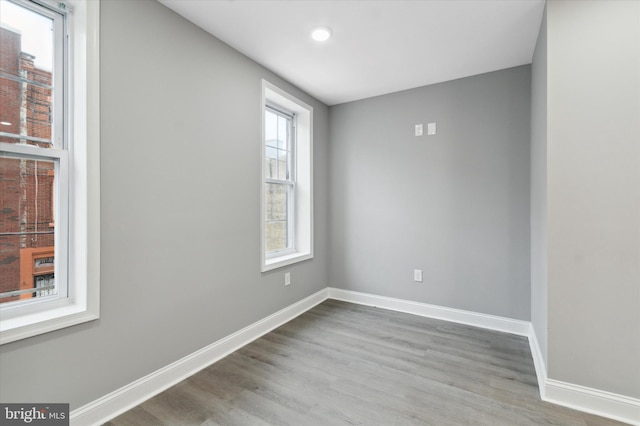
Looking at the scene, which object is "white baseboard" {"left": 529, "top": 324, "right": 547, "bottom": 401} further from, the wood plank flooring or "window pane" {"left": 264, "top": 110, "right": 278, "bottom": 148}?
"window pane" {"left": 264, "top": 110, "right": 278, "bottom": 148}

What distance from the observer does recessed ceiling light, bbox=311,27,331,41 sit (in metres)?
2.23

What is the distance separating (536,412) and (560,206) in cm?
125

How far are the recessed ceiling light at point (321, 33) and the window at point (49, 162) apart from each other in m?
1.39

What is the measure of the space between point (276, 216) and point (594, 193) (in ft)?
9.08

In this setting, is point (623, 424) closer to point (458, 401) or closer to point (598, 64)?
point (458, 401)

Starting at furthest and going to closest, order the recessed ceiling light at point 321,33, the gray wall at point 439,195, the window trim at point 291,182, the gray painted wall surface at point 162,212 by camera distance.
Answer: the window trim at point 291,182
the gray wall at point 439,195
the recessed ceiling light at point 321,33
the gray painted wall surface at point 162,212

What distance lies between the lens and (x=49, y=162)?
158 cm

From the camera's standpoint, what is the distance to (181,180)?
210 centimetres

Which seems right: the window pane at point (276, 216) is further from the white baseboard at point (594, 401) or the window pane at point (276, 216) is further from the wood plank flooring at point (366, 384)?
the white baseboard at point (594, 401)

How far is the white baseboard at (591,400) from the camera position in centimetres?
166

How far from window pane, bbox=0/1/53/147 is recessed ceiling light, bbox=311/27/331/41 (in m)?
1.62

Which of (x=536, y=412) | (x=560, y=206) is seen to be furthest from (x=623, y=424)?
(x=560, y=206)

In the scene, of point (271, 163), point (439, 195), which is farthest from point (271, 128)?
point (439, 195)

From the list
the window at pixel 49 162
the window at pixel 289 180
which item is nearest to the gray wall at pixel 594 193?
the window at pixel 289 180
